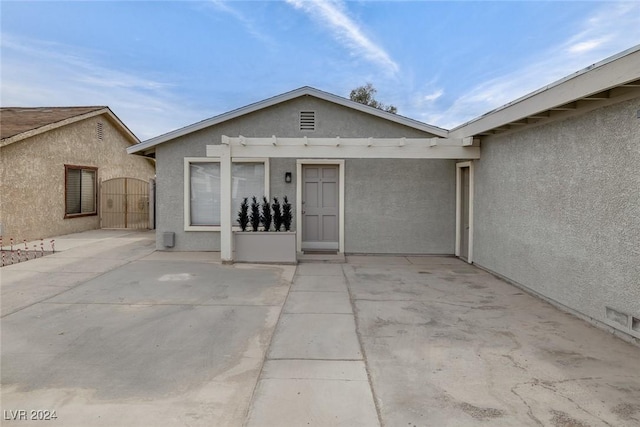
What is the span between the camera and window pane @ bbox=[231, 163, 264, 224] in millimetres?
9727

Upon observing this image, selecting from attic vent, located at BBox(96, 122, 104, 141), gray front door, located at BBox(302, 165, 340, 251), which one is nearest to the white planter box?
gray front door, located at BBox(302, 165, 340, 251)

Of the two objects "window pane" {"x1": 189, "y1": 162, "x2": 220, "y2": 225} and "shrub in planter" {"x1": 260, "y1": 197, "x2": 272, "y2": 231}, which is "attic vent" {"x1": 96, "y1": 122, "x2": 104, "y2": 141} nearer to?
"window pane" {"x1": 189, "y1": 162, "x2": 220, "y2": 225}

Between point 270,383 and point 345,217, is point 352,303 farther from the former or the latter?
point 345,217

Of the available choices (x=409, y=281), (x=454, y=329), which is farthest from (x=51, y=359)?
(x=409, y=281)

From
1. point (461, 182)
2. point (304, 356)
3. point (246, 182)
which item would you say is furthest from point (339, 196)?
point (304, 356)

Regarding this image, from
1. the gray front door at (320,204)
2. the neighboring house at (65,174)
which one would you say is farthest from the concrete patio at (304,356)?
the neighboring house at (65,174)

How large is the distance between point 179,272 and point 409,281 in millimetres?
4499

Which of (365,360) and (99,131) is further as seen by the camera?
(99,131)

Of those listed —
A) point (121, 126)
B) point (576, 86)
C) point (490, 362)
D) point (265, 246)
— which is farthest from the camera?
point (121, 126)

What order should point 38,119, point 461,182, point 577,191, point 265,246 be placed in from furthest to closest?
1. point 38,119
2. point 461,182
3. point 265,246
4. point 577,191

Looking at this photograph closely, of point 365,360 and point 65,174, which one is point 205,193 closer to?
point 65,174

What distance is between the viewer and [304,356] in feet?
12.2

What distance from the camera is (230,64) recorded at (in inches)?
645

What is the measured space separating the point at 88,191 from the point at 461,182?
13270 mm
